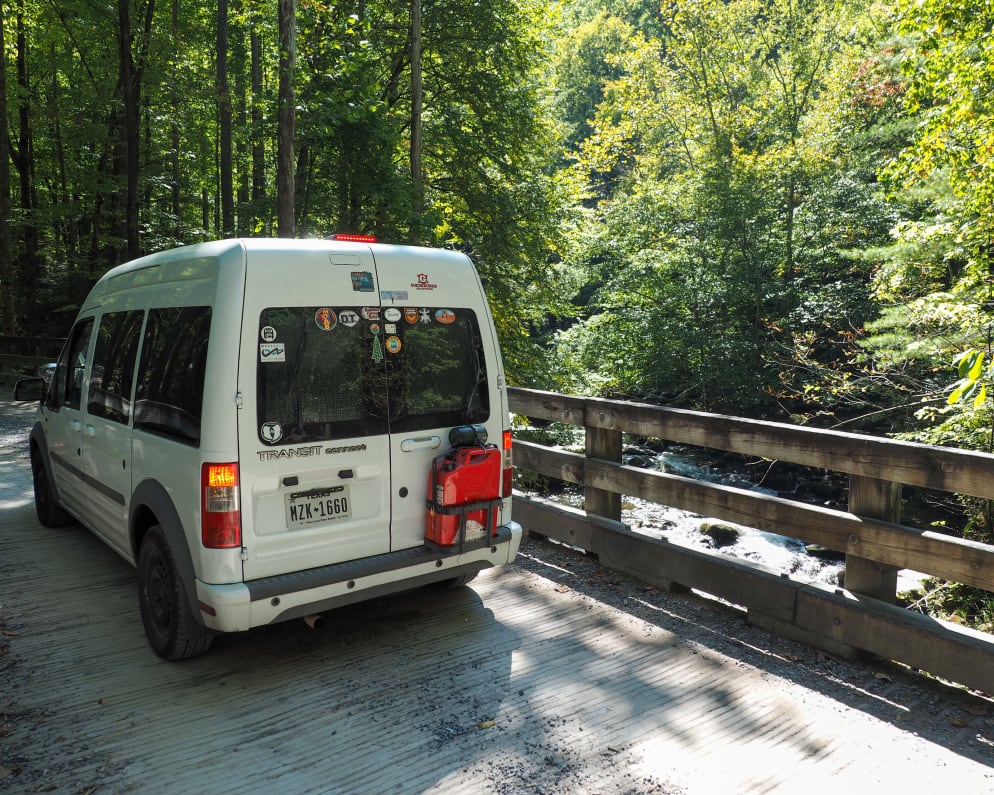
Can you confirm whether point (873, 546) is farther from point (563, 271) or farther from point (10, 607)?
point (563, 271)

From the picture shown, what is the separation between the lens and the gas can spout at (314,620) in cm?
433

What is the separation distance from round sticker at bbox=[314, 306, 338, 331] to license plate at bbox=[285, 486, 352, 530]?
2.91ft

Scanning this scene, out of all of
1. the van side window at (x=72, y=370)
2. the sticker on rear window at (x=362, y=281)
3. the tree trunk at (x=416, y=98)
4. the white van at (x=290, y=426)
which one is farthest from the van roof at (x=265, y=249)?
the tree trunk at (x=416, y=98)

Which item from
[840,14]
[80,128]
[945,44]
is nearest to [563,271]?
[945,44]

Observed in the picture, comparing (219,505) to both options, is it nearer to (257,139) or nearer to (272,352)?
(272,352)

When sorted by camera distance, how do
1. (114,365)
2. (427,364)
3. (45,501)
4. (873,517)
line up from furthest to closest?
(45,501), (114,365), (427,364), (873,517)

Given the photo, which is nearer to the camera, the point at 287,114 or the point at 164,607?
the point at 164,607

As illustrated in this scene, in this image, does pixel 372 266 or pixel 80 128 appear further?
pixel 80 128

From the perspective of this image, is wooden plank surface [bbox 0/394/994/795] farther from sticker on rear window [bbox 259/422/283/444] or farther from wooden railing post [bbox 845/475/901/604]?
sticker on rear window [bbox 259/422/283/444]

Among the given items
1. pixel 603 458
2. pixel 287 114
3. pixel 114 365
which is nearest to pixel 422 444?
pixel 603 458

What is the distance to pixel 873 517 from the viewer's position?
417 cm

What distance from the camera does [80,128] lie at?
22.1 meters

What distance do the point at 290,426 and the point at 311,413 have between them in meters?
0.14

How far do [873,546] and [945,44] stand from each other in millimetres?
8049
